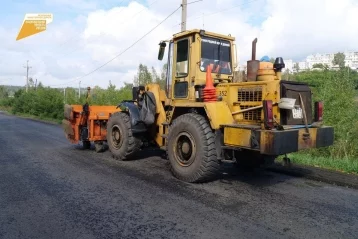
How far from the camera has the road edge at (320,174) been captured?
224 inches

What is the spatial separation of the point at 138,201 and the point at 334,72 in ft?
27.0

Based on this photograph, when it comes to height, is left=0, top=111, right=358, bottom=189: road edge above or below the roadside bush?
below

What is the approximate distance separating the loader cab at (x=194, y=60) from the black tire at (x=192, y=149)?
77 centimetres

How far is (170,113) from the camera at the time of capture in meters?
6.63

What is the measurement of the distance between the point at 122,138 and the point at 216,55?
2850 mm

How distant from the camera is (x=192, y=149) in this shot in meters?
5.66

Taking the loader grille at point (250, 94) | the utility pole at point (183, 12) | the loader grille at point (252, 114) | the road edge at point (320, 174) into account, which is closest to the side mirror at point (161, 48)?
the loader grille at point (250, 94)

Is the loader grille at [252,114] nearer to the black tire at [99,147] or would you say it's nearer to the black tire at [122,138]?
the black tire at [122,138]

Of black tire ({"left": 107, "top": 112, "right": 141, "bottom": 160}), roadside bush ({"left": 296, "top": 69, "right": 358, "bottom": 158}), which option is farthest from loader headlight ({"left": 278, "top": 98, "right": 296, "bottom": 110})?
roadside bush ({"left": 296, "top": 69, "right": 358, "bottom": 158})

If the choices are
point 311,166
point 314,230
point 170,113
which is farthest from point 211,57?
point 314,230

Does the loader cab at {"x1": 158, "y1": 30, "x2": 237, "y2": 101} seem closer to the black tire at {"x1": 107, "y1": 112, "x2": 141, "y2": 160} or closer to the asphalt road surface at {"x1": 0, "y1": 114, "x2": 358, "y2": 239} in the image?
the black tire at {"x1": 107, "y1": 112, "x2": 141, "y2": 160}

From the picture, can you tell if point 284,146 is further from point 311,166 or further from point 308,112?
point 311,166

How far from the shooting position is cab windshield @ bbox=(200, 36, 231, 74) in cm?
630

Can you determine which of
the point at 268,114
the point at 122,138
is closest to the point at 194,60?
the point at 268,114
